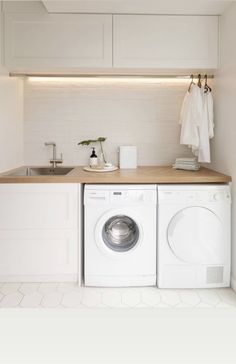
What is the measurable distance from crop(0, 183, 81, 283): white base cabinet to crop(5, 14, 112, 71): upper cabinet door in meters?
1.13

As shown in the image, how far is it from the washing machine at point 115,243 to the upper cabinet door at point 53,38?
121 centimetres

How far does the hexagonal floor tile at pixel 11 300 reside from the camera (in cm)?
218

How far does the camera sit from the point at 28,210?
244 centimetres

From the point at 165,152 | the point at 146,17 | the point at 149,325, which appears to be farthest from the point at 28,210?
the point at 149,325

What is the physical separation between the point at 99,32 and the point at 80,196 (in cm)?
144

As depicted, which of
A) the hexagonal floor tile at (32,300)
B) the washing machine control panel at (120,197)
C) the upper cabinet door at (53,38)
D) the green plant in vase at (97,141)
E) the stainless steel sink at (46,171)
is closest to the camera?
the hexagonal floor tile at (32,300)

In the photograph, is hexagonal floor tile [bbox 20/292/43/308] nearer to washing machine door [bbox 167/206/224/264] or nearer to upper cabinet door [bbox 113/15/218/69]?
washing machine door [bbox 167/206/224/264]

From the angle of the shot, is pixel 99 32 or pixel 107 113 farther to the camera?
pixel 107 113

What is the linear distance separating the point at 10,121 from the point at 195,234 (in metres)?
1.98

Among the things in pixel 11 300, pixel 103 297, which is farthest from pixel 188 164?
pixel 11 300

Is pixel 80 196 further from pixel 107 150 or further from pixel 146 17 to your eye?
pixel 146 17

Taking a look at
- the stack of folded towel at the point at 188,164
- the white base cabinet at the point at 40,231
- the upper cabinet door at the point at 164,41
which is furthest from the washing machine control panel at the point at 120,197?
the upper cabinet door at the point at 164,41

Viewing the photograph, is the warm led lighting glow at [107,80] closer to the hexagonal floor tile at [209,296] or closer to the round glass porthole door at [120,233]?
the round glass porthole door at [120,233]

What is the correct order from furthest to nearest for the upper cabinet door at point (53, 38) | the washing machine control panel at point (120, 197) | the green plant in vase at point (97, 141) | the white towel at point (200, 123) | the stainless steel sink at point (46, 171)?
the stainless steel sink at point (46, 171), the green plant in vase at point (97, 141), the white towel at point (200, 123), the upper cabinet door at point (53, 38), the washing machine control panel at point (120, 197)
